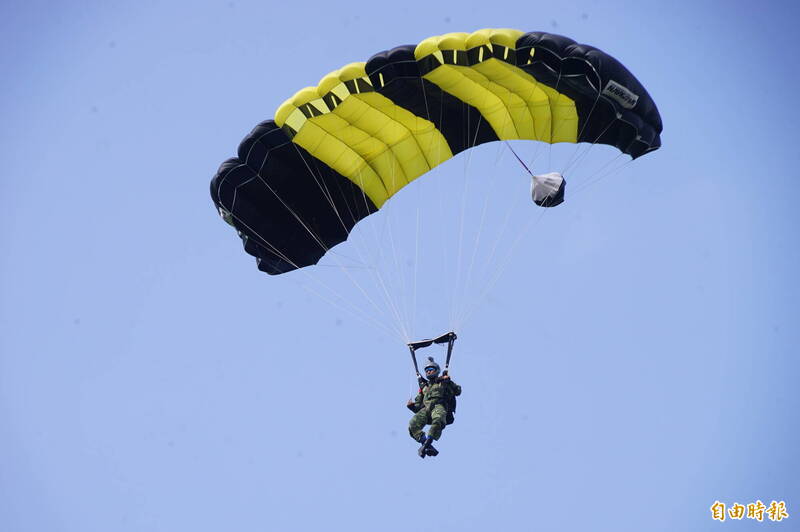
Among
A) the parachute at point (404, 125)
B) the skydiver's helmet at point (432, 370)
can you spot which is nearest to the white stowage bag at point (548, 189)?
the parachute at point (404, 125)

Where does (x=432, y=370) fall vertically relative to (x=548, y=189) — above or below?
below

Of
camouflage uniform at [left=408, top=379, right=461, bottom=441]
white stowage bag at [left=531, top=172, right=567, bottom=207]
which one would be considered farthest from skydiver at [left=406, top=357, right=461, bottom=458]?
white stowage bag at [left=531, top=172, right=567, bottom=207]

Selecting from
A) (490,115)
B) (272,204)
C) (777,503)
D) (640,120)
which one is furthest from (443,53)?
(777,503)

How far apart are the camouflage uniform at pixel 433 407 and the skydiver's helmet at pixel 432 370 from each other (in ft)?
0.40

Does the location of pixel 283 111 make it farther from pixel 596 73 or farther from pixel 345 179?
pixel 596 73

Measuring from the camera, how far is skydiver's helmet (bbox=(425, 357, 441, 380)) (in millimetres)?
13469

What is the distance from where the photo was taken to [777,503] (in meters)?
16.8

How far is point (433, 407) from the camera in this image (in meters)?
13.1

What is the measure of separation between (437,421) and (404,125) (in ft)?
14.9

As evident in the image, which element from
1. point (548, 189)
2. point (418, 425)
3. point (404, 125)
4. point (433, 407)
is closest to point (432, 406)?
point (433, 407)

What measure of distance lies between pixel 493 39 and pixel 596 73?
53.9 inches

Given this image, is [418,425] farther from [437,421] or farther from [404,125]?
[404,125]

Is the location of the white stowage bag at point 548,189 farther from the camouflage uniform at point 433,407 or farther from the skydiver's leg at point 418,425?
the skydiver's leg at point 418,425

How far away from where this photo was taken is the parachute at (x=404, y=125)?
12711mm
